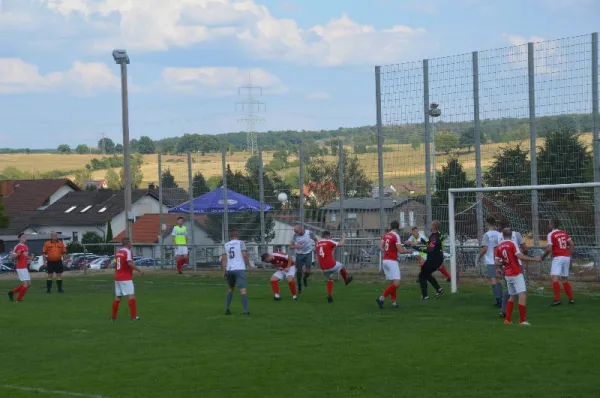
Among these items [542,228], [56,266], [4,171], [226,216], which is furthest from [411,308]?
[4,171]

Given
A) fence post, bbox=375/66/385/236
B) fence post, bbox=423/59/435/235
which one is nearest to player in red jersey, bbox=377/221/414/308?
fence post, bbox=423/59/435/235

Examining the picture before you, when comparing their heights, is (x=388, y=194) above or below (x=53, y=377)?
above

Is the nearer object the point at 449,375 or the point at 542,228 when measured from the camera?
the point at 449,375

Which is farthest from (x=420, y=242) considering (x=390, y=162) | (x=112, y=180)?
(x=112, y=180)

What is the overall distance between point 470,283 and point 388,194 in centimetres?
A: 614

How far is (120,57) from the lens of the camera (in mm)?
37906

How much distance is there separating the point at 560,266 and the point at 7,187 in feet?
327

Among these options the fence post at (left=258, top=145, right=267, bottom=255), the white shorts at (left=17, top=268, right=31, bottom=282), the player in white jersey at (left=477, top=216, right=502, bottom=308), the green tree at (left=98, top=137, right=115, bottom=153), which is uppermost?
the green tree at (left=98, top=137, right=115, bottom=153)

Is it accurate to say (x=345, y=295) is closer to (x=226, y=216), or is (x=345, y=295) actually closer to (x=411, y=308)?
(x=411, y=308)

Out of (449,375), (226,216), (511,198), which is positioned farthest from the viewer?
(226,216)

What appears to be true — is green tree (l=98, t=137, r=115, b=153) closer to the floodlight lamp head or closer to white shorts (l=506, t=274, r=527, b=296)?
the floodlight lamp head

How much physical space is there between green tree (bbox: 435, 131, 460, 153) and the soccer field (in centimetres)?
651

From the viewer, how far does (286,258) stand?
25.0 meters

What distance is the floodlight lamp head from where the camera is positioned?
37.7 metres
